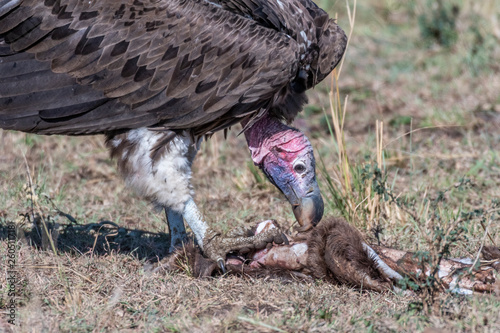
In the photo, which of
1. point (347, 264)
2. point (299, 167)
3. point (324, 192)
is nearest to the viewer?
point (347, 264)

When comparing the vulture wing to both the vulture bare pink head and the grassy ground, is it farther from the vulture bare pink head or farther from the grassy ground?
the grassy ground

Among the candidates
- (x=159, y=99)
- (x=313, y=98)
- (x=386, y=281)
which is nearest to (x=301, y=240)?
(x=386, y=281)

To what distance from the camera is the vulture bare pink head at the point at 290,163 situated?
3.78m

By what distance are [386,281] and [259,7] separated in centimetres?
169

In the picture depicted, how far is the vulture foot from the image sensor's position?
Answer: 3.69 metres

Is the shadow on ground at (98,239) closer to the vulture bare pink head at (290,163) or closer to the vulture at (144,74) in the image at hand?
the vulture at (144,74)

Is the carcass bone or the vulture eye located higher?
the vulture eye

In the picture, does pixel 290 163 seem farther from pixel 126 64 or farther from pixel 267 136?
pixel 126 64

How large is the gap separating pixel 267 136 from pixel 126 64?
0.95 metres

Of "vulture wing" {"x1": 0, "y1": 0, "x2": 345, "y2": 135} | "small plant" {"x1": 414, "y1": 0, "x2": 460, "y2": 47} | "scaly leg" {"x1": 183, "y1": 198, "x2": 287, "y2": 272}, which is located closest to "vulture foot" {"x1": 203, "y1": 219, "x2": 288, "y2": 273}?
"scaly leg" {"x1": 183, "y1": 198, "x2": 287, "y2": 272}

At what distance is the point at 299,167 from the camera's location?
3893 millimetres

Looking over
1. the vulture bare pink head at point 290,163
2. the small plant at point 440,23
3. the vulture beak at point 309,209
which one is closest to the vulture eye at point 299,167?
the vulture bare pink head at point 290,163

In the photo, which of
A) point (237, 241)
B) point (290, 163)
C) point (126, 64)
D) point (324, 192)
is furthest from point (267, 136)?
point (324, 192)

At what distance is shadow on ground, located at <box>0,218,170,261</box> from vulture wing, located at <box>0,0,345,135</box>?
0.72 meters
